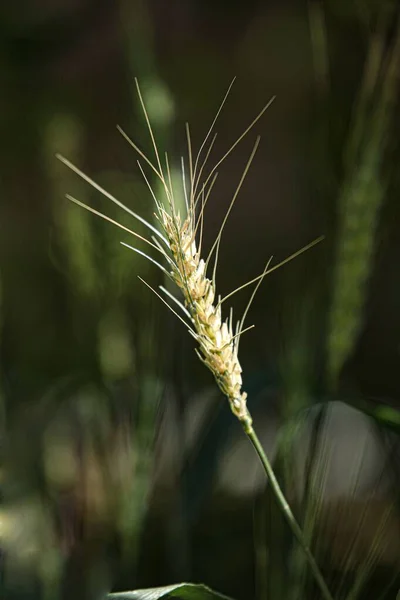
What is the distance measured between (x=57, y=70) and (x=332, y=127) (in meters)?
0.87

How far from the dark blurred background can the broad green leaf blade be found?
0.08 metres

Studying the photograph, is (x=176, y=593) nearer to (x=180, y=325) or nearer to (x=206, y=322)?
(x=206, y=322)

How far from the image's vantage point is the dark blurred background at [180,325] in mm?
465

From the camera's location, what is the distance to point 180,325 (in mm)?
711

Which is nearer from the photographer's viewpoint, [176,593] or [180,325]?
[176,593]

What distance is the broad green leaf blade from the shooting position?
320 millimetres

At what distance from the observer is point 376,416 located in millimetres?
359

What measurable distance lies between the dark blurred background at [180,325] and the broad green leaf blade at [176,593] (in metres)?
0.08

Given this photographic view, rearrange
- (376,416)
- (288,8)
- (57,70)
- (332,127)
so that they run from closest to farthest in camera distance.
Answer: (376,416) → (332,127) → (288,8) → (57,70)

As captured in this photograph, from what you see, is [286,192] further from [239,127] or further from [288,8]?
[288,8]

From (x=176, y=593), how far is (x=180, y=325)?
380 millimetres

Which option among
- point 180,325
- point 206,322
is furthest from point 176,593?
point 180,325

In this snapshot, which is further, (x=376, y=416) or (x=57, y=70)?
(x=57, y=70)

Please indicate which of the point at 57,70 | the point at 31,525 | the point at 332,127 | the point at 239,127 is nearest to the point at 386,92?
the point at 332,127
